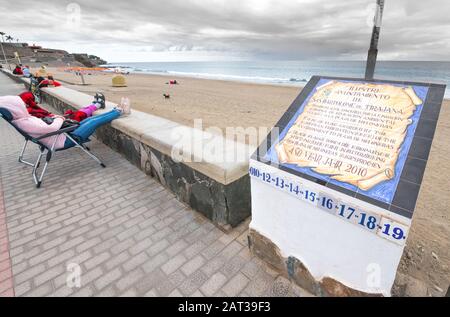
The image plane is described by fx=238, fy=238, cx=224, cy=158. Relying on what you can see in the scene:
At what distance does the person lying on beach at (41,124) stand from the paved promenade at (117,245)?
606mm

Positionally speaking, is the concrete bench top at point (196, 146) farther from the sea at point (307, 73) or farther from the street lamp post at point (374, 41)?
the sea at point (307, 73)

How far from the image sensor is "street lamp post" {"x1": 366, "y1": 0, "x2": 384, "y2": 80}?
1892 millimetres

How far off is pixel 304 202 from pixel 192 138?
1.86m

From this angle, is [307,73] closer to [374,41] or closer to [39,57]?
[374,41]

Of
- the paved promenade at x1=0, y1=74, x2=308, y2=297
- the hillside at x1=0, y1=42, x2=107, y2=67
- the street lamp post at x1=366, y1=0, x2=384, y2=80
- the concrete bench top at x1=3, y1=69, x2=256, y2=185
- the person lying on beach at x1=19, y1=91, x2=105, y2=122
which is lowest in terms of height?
the paved promenade at x1=0, y1=74, x2=308, y2=297

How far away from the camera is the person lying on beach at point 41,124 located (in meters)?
3.21

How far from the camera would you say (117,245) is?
2330mm

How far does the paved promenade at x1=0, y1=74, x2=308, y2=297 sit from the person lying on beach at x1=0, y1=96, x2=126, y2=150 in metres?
0.61

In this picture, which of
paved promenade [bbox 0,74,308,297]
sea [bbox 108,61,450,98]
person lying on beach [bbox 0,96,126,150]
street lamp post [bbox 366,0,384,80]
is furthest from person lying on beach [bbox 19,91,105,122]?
sea [bbox 108,61,450,98]

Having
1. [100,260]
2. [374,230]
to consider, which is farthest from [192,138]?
[374,230]

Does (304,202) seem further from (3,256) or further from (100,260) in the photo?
(3,256)

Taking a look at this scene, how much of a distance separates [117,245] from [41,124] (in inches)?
90.8

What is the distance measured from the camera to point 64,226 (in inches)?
103

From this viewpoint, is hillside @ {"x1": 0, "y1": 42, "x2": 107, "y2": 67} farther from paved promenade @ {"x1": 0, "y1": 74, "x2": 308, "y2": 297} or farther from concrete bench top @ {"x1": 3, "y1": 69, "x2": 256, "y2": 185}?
paved promenade @ {"x1": 0, "y1": 74, "x2": 308, "y2": 297}
